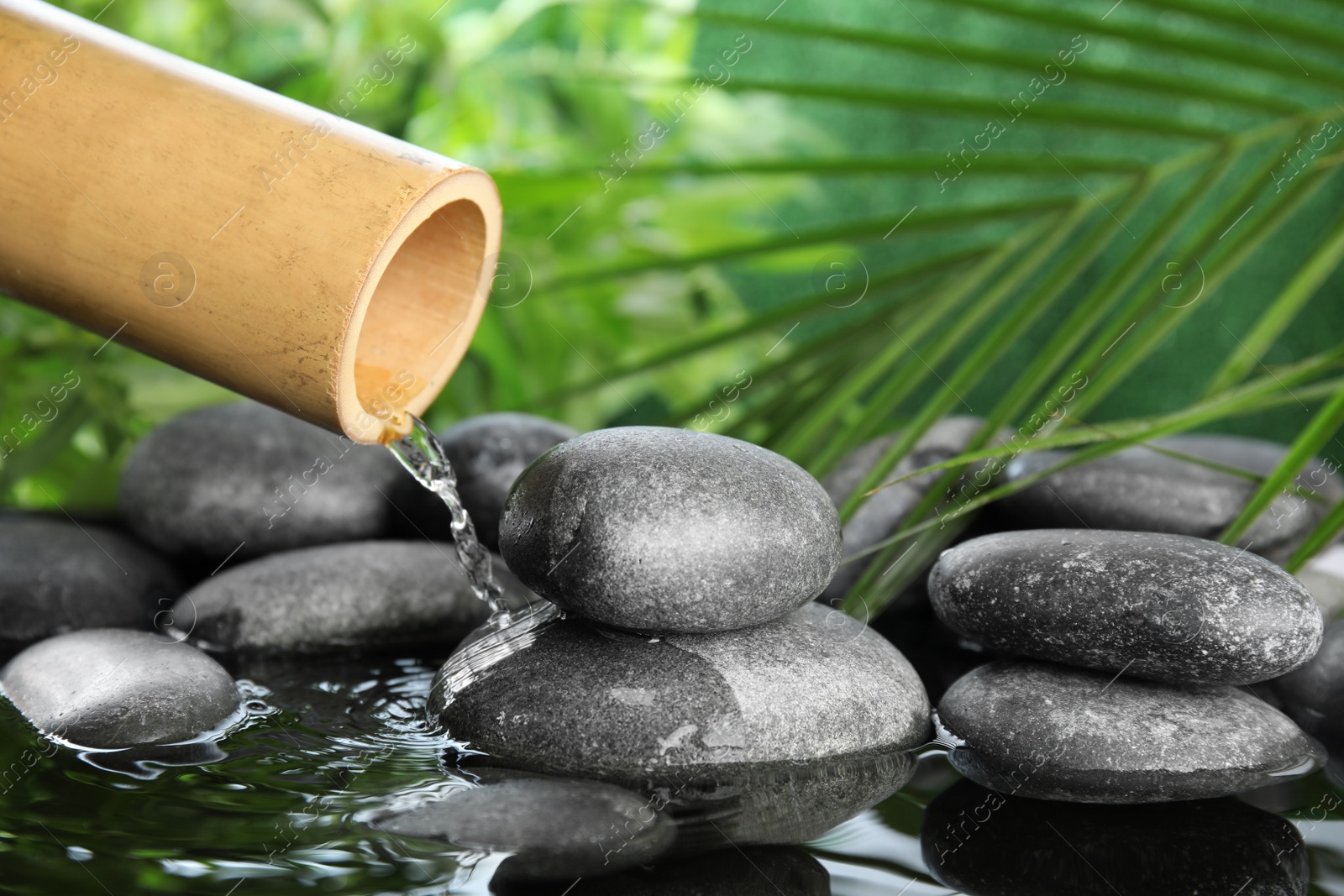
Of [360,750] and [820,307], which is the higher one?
[820,307]

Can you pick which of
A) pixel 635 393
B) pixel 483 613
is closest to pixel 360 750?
pixel 483 613

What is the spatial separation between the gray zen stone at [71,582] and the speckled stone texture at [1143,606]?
1109mm

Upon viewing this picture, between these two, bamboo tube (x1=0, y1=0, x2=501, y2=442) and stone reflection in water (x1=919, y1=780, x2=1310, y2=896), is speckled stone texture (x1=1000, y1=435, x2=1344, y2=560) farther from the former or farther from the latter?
bamboo tube (x1=0, y1=0, x2=501, y2=442)

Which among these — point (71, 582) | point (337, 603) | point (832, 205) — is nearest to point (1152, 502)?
point (337, 603)

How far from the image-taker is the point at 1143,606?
1.15 meters

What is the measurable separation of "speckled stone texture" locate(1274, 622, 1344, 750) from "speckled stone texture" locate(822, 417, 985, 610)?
513 millimetres

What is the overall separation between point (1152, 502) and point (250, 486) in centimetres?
126

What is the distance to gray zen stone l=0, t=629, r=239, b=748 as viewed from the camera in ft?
3.77

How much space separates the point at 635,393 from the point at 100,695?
2408 mm

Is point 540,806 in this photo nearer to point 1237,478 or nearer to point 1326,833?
point 1326,833

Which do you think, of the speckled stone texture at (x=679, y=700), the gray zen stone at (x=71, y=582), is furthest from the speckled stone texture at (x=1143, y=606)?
the gray zen stone at (x=71, y=582)

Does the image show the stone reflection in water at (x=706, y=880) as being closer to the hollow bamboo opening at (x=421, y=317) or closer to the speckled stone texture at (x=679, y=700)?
the speckled stone texture at (x=679, y=700)

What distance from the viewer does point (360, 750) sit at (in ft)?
3.75

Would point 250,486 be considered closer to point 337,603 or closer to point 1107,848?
point 337,603
